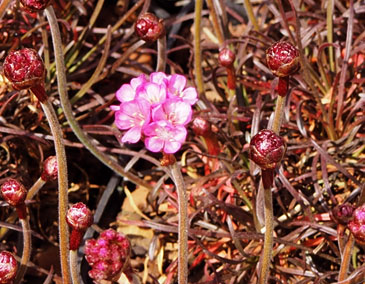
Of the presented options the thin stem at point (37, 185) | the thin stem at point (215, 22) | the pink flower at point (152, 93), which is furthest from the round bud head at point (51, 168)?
the thin stem at point (215, 22)


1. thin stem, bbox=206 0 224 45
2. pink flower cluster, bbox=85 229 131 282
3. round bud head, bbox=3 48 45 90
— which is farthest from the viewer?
thin stem, bbox=206 0 224 45

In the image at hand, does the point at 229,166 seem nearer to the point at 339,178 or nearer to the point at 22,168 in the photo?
the point at 339,178

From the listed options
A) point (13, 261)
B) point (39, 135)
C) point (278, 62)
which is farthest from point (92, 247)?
point (39, 135)

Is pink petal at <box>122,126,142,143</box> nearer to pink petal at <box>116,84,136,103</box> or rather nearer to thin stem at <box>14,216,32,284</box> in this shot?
pink petal at <box>116,84,136,103</box>

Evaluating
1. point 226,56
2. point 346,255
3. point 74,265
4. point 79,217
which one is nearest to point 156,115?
point 79,217

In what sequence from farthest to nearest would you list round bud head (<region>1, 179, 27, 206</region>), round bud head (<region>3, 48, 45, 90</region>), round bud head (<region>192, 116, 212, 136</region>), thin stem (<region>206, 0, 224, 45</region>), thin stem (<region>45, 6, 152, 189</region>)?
thin stem (<region>206, 0, 224, 45</region>), round bud head (<region>192, 116, 212, 136</region>), thin stem (<region>45, 6, 152, 189</region>), round bud head (<region>1, 179, 27, 206</region>), round bud head (<region>3, 48, 45, 90</region>)

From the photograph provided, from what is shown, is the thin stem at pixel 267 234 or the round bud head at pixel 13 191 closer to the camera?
the thin stem at pixel 267 234

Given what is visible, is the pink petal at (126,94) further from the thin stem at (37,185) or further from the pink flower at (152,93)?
the thin stem at (37,185)

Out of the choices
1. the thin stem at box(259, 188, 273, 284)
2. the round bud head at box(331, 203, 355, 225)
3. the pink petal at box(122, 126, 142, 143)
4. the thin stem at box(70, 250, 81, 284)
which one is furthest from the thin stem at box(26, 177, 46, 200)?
the round bud head at box(331, 203, 355, 225)
